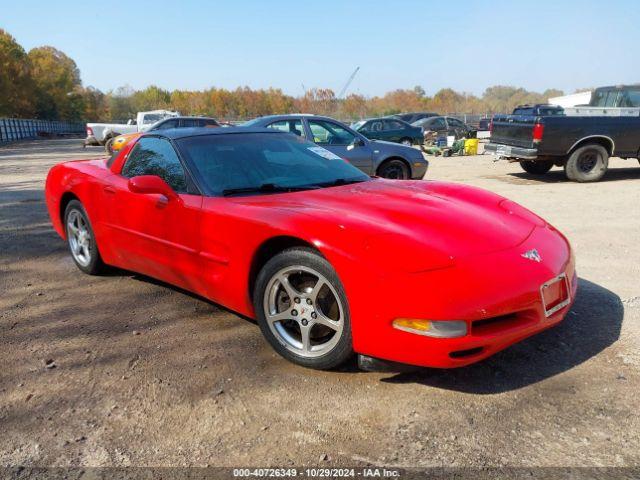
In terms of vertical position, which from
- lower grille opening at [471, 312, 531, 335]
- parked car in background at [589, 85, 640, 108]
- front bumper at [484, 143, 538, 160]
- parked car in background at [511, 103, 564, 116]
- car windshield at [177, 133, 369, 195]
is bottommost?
lower grille opening at [471, 312, 531, 335]

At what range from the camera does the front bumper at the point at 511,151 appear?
1004 cm

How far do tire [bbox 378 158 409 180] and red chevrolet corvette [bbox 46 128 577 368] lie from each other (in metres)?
5.19

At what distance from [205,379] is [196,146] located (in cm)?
165

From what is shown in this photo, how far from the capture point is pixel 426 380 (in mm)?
2625

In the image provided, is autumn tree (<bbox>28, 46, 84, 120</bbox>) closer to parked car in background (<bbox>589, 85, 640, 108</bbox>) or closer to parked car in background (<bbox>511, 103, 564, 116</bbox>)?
parked car in background (<bbox>511, 103, 564, 116</bbox>)

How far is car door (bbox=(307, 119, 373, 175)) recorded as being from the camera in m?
8.78

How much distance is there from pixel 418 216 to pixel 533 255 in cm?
62

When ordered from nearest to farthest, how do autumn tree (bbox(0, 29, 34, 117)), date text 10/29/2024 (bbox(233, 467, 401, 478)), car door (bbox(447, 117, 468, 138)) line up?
date text 10/29/2024 (bbox(233, 467, 401, 478)) < car door (bbox(447, 117, 468, 138)) < autumn tree (bbox(0, 29, 34, 117))

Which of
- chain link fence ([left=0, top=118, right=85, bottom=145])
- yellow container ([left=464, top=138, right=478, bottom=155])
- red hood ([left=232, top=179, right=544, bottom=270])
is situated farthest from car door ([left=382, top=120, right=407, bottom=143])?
chain link fence ([left=0, top=118, right=85, bottom=145])

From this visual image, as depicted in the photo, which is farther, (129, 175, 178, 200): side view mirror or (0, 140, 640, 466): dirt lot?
(129, 175, 178, 200): side view mirror

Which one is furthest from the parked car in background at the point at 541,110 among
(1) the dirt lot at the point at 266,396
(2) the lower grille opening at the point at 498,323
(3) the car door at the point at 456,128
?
(2) the lower grille opening at the point at 498,323

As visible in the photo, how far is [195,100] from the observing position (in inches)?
4530

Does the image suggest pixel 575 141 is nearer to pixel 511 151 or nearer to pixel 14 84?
pixel 511 151

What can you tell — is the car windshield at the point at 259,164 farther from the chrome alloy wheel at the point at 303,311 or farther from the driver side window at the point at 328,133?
the driver side window at the point at 328,133
